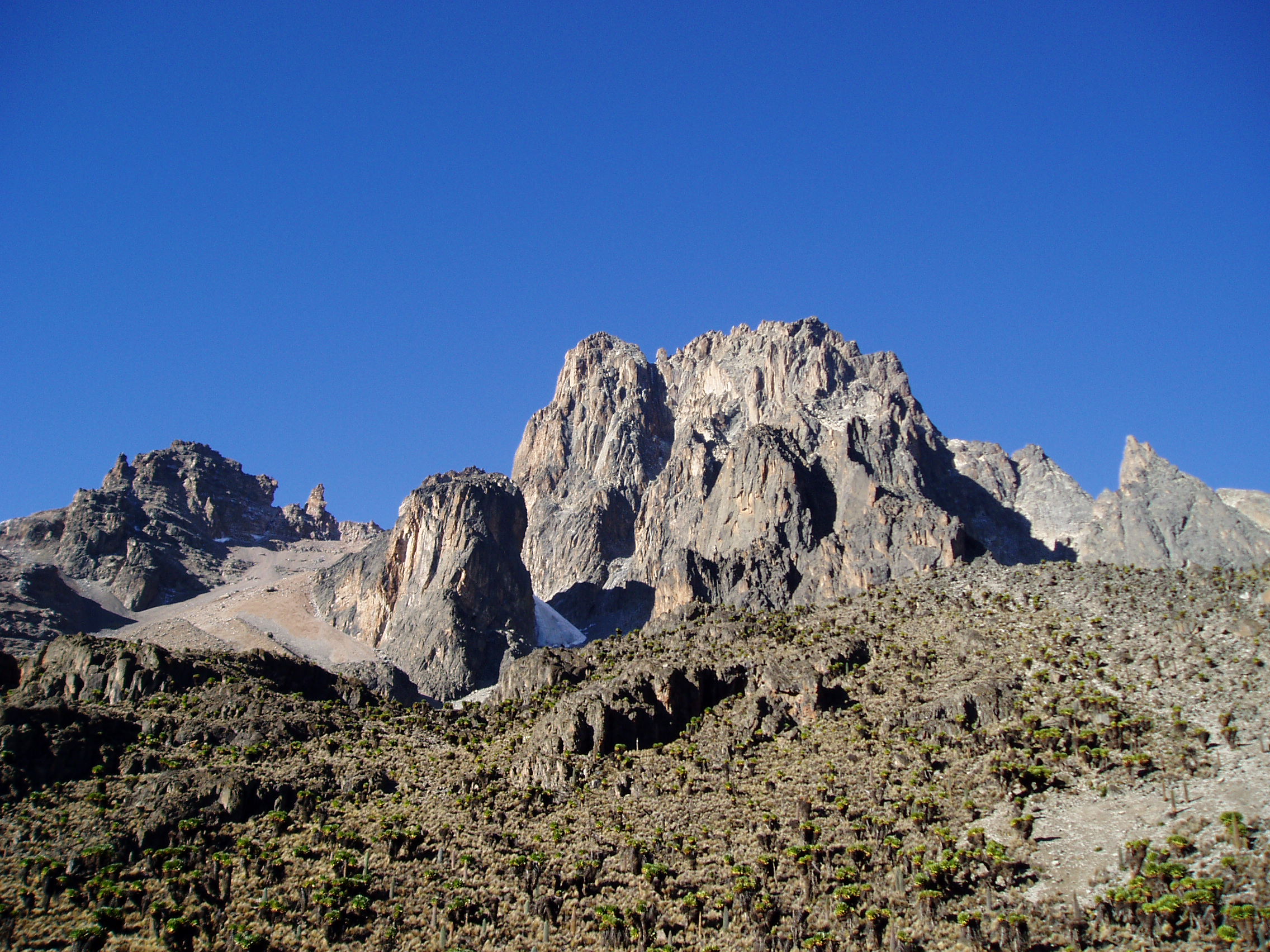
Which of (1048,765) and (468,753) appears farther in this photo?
(468,753)

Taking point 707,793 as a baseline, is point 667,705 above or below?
above

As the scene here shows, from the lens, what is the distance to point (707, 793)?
6881 centimetres

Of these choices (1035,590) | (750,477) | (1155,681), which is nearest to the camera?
(1155,681)

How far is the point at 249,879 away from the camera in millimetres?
56750

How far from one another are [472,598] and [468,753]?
11487 centimetres

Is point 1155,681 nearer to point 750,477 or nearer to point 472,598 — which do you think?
point 750,477

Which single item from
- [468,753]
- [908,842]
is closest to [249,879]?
[468,753]

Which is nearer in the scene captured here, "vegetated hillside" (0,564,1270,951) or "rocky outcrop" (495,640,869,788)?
"vegetated hillside" (0,564,1270,951)

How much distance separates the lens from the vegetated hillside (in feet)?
165

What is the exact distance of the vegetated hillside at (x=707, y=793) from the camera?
5034cm

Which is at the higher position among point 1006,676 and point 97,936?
point 1006,676

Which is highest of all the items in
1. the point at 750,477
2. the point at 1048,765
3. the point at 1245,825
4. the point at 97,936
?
the point at 750,477

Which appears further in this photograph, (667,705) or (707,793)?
(667,705)

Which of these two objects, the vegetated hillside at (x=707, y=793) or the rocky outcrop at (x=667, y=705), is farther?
the rocky outcrop at (x=667, y=705)
